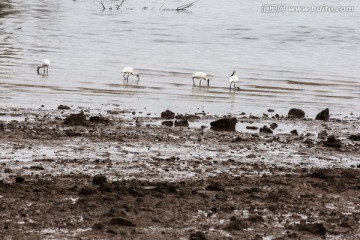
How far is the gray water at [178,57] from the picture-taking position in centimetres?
2289

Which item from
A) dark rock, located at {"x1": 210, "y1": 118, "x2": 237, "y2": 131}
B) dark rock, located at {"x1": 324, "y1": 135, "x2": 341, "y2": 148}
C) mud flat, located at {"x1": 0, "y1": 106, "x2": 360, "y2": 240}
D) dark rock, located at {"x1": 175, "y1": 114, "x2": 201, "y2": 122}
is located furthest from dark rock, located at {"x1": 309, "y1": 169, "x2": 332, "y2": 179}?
dark rock, located at {"x1": 175, "y1": 114, "x2": 201, "y2": 122}

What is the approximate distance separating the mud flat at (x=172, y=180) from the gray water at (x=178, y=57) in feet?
15.2

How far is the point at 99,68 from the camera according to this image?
1209 inches

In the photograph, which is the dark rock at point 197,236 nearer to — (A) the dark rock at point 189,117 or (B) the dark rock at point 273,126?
(B) the dark rock at point 273,126

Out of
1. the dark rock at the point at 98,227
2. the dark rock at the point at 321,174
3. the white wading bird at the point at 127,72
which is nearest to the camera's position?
the dark rock at the point at 98,227

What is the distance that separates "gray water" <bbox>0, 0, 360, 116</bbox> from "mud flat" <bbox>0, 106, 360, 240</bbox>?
183 inches

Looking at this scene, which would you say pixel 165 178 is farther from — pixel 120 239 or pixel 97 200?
pixel 120 239

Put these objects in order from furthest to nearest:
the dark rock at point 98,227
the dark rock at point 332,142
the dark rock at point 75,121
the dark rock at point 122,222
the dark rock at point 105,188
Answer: the dark rock at point 75,121, the dark rock at point 332,142, the dark rock at point 105,188, the dark rock at point 122,222, the dark rock at point 98,227

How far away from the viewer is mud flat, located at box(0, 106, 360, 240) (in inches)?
351

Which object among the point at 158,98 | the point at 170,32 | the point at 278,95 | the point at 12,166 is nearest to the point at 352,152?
the point at 12,166

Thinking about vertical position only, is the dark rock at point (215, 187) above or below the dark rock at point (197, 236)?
above

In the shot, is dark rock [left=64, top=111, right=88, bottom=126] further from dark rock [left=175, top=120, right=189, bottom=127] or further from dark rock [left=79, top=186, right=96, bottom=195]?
dark rock [left=79, top=186, right=96, bottom=195]

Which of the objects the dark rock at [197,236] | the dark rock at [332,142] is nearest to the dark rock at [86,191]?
the dark rock at [197,236]

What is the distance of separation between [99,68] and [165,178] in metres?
19.7
